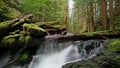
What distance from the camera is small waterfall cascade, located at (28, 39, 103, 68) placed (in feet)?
38.2

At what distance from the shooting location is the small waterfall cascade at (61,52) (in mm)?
11648

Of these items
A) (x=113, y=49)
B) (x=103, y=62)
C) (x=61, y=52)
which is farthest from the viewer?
(x=61, y=52)

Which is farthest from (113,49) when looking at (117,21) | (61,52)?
(117,21)

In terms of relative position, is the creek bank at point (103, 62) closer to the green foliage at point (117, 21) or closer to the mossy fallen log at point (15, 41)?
the mossy fallen log at point (15, 41)

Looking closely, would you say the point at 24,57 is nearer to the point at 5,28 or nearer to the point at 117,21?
the point at 5,28

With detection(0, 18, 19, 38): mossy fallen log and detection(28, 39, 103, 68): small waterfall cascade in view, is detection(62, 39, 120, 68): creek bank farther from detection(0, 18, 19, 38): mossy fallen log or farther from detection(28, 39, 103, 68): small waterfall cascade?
detection(0, 18, 19, 38): mossy fallen log

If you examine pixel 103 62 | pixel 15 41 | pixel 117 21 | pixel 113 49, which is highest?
pixel 117 21

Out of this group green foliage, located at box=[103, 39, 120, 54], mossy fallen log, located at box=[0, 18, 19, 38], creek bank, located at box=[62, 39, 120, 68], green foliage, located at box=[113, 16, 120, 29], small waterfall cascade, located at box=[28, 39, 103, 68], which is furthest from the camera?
green foliage, located at box=[113, 16, 120, 29]

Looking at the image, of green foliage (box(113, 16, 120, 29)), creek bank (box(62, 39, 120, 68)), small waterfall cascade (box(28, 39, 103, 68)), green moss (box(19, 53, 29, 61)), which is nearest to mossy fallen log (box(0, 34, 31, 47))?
→ green moss (box(19, 53, 29, 61))

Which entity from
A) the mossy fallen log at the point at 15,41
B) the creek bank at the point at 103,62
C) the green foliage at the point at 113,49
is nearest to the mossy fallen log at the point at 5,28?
the mossy fallen log at the point at 15,41

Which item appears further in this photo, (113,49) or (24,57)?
(24,57)

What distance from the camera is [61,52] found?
12.9 meters

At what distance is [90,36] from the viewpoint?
13164 mm

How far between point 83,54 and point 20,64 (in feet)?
13.0
